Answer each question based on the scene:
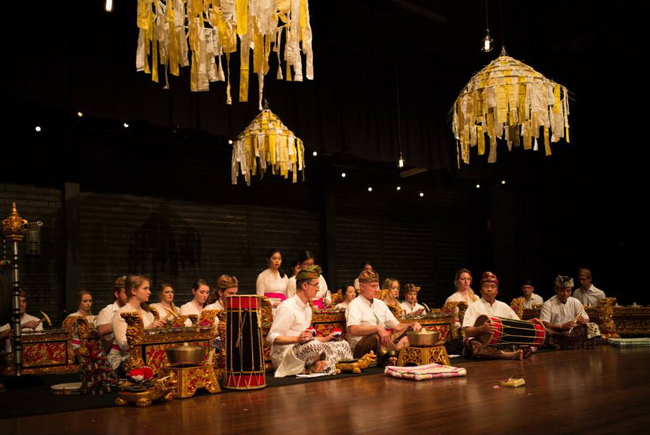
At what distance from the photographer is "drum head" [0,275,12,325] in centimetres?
526

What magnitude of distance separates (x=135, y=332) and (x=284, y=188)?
4.93 meters

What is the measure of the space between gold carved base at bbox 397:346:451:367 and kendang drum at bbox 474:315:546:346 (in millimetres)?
1001

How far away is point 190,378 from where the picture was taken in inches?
185

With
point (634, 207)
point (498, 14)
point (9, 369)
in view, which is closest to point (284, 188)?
point (498, 14)

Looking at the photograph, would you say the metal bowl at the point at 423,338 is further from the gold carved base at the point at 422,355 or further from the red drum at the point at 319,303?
the red drum at the point at 319,303

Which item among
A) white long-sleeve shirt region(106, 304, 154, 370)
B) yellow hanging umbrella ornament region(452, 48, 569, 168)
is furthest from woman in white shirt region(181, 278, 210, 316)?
yellow hanging umbrella ornament region(452, 48, 569, 168)

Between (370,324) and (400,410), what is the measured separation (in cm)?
253

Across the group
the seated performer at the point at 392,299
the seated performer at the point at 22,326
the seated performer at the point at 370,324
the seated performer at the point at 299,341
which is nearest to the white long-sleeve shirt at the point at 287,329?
the seated performer at the point at 299,341

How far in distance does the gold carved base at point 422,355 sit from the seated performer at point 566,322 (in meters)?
2.89

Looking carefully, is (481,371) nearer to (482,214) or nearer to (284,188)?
(284,188)

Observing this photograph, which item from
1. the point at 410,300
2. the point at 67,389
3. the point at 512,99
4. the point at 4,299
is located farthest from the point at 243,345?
the point at 410,300

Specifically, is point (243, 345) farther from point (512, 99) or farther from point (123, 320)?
point (512, 99)

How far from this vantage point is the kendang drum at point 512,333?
21.3 feet

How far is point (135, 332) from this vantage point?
5082 mm
